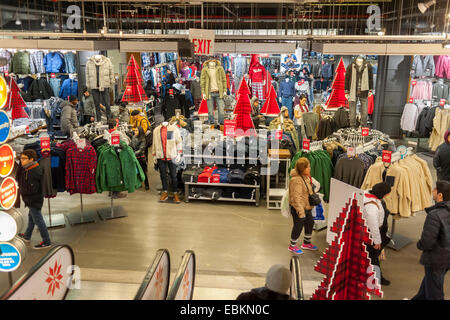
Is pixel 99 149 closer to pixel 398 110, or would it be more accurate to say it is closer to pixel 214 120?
pixel 214 120

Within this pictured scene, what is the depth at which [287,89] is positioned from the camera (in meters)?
13.2

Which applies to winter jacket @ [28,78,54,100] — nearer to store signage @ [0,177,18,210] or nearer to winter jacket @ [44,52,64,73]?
winter jacket @ [44,52,64,73]

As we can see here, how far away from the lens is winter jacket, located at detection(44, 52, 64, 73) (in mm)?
12758

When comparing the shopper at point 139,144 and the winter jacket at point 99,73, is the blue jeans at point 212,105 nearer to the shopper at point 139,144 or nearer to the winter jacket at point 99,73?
the winter jacket at point 99,73

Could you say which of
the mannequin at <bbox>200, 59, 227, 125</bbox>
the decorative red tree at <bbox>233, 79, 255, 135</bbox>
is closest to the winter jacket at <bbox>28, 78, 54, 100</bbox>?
the mannequin at <bbox>200, 59, 227, 125</bbox>

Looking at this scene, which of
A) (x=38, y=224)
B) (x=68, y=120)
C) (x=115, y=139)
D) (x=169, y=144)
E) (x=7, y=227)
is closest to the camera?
(x=7, y=227)

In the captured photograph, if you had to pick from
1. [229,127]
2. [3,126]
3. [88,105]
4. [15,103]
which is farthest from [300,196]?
[15,103]

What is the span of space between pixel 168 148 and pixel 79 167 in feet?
5.36

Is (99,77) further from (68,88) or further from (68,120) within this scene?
(68,88)

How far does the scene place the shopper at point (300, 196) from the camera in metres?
5.71

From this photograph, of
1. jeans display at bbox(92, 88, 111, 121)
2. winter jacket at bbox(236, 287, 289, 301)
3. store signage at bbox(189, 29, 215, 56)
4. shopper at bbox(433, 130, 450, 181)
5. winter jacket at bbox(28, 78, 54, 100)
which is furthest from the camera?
winter jacket at bbox(28, 78, 54, 100)

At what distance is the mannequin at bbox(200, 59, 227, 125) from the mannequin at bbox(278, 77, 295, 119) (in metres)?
3.03

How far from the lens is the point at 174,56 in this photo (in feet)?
54.2

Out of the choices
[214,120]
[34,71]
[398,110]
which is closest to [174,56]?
[34,71]
